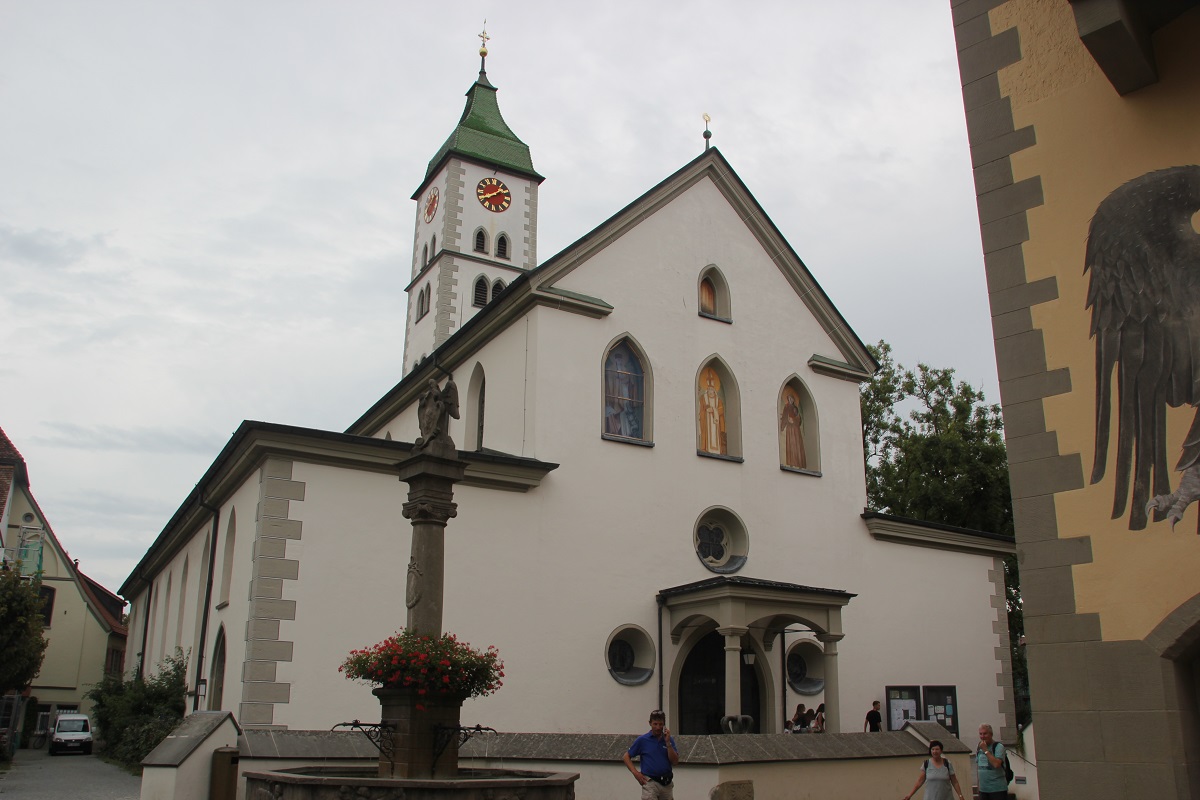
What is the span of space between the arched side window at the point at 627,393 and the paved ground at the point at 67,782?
10484 millimetres

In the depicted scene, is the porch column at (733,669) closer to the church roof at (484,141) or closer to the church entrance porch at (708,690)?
the church entrance porch at (708,690)

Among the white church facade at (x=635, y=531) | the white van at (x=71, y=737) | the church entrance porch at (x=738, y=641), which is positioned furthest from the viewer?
the white van at (x=71, y=737)

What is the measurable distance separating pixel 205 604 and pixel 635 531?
8895mm

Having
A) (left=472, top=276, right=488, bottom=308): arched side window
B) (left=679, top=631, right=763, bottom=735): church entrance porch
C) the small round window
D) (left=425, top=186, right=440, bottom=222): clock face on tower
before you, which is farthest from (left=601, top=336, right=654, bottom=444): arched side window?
(left=425, top=186, right=440, bottom=222): clock face on tower

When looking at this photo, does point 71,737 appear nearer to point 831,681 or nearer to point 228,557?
point 228,557

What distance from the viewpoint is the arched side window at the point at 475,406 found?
2234 centimetres

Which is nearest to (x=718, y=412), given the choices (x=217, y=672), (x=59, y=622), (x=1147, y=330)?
(x=217, y=672)

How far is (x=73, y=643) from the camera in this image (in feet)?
157

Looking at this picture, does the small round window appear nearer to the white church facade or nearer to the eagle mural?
the white church facade

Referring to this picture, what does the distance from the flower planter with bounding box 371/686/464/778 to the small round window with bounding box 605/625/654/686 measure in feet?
26.9

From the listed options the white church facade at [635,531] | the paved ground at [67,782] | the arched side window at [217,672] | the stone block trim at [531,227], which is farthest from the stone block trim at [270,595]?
the stone block trim at [531,227]

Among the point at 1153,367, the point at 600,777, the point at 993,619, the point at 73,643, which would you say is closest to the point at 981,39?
the point at 1153,367

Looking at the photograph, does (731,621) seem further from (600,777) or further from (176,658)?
(176,658)

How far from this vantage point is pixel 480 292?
39.7 m
